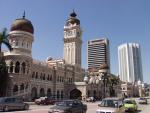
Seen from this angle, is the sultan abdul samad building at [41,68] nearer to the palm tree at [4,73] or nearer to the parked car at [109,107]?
the palm tree at [4,73]

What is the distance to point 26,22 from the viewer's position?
163 feet

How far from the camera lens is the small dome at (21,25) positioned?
49006 mm

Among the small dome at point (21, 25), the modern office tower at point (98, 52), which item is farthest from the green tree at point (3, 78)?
the modern office tower at point (98, 52)

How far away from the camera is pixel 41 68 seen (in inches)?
2269

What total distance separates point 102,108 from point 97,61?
157m

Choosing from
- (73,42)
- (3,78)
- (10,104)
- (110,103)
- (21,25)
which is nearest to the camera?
(110,103)

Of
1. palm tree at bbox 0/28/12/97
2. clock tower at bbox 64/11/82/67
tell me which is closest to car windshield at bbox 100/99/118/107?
palm tree at bbox 0/28/12/97

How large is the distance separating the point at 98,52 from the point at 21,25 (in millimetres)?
133208

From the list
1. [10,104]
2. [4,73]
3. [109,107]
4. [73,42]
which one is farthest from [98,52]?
[109,107]

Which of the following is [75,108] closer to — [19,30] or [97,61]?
[19,30]

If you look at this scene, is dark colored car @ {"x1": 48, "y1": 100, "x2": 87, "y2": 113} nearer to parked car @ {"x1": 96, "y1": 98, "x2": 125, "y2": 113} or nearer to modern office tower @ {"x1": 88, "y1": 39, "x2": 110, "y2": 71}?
parked car @ {"x1": 96, "y1": 98, "x2": 125, "y2": 113}

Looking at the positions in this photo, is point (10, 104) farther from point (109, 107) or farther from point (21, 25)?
point (21, 25)

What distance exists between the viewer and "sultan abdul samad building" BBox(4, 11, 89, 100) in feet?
154

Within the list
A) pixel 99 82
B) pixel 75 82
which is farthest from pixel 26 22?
pixel 99 82
